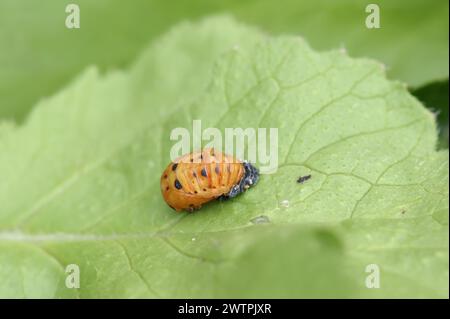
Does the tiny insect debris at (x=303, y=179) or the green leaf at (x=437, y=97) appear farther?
the green leaf at (x=437, y=97)

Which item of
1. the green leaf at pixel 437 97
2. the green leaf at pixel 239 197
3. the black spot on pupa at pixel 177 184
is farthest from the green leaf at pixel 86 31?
the black spot on pupa at pixel 177 184

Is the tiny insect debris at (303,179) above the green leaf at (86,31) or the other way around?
the other way around

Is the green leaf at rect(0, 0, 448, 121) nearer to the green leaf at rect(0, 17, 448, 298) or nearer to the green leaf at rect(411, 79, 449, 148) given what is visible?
the green leaf at rect(0, 17, 448, 298)

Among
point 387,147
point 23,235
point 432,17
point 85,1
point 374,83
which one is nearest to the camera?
point 387,147

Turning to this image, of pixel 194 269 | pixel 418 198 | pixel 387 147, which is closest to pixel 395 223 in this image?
pixel 418 198

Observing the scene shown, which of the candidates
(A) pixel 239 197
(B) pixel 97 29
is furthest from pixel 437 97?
(B) pixel 97 29

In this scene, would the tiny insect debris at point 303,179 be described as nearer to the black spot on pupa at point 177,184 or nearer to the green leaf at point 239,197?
the green leaf at point 239,197

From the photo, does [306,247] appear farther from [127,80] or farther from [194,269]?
[127,80]

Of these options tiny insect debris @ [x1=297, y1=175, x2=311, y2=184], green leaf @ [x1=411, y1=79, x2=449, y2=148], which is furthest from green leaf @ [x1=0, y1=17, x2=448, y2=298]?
green leaf @ [x1=411, y1=79, x2=449, y2=148]
